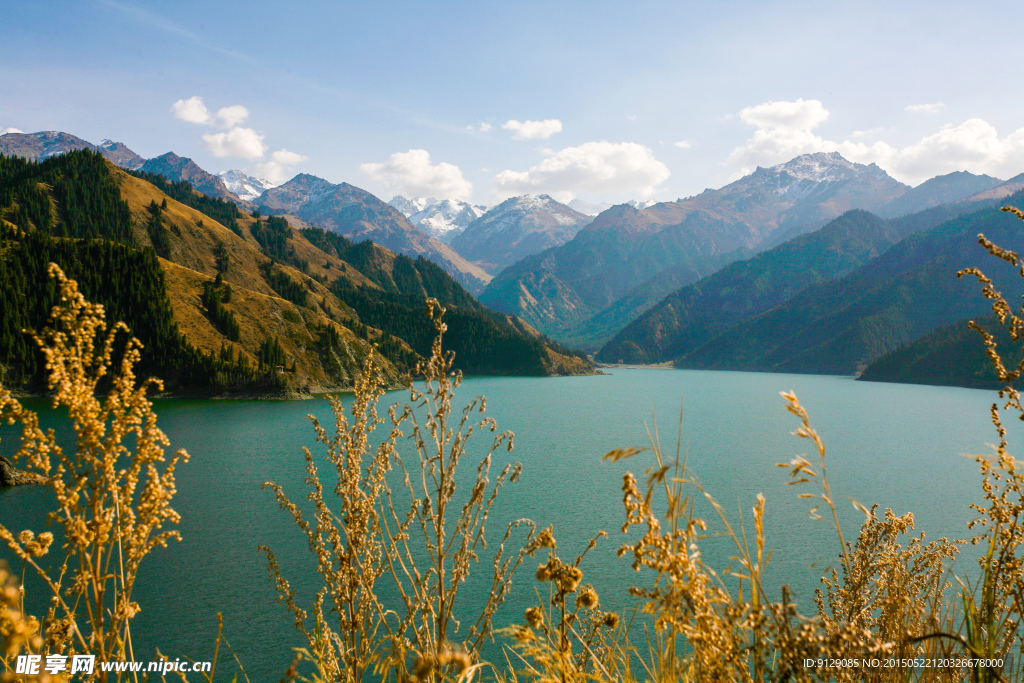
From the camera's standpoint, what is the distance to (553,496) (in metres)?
25.6

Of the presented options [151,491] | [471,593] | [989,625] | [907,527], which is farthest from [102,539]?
[471,593]

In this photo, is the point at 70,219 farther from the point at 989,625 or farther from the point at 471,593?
the point at 989,625

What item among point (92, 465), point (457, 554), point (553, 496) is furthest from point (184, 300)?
point (457, 554)

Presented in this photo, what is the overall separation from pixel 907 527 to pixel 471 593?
14.0 meters

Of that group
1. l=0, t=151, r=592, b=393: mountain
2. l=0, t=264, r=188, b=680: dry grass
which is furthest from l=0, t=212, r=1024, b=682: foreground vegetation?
l=0, t=151, r=592, b=393: mountain

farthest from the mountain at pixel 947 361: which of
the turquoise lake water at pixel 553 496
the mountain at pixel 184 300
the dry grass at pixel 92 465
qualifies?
the dry grass at pixel 92 465

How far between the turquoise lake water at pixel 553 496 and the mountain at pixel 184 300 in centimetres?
1603

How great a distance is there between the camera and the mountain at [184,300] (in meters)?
73.7

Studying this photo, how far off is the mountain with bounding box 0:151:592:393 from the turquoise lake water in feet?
52.6

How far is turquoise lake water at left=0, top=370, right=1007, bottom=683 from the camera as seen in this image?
1456 centimetres

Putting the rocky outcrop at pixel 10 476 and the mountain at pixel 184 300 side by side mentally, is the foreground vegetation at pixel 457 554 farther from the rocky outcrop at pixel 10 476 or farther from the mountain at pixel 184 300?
the mountain at pixel 184 300

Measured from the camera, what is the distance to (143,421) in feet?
7.43

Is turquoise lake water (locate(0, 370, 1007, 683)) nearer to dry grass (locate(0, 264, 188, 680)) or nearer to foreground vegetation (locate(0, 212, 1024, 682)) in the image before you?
foreground vegetation (locate(0, 212, 1024, 682))

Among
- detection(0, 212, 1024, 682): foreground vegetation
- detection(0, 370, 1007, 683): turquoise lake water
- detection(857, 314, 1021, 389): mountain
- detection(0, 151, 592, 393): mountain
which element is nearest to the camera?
detection(0, 212, 1024, 682): foreground vegetation
